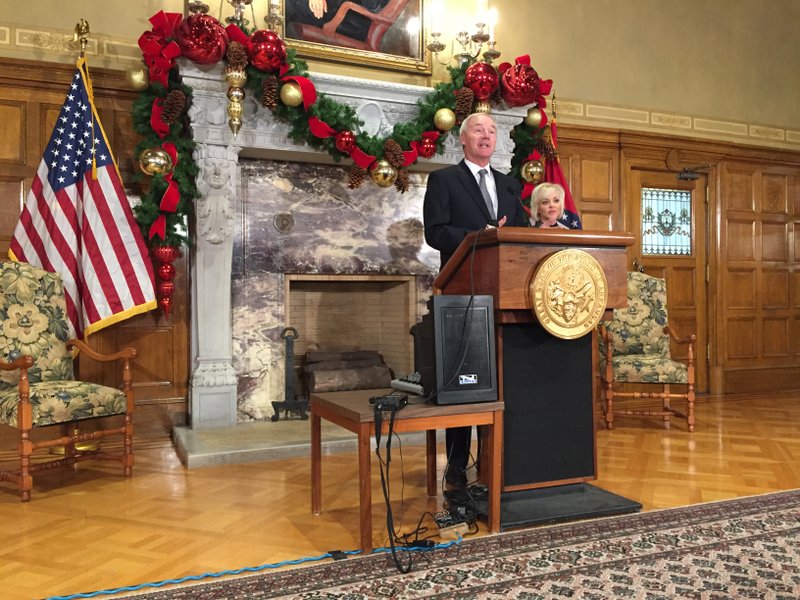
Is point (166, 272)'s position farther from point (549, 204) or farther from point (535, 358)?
point (535, 358)

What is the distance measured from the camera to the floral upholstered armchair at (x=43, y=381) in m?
3.31

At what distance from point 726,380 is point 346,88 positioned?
457 centimetres

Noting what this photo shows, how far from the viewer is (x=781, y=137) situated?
7125mm

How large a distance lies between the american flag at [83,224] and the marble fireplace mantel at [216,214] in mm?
439

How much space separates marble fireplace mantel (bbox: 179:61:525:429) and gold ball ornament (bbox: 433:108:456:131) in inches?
23.7

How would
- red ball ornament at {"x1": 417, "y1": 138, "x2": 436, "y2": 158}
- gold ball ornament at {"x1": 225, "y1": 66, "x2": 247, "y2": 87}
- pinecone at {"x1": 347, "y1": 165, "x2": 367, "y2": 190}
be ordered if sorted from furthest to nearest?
red ball ornament at {"x1": 417, "y1": 138, "x2": 436, "y2": 158}
pinecone at {"x1": 347, "y1": 165, "x2": 367, "y2": 190}
gold ball ornament at {"x1": 225, "y1": 66, "x2": 247, "y2": 87}

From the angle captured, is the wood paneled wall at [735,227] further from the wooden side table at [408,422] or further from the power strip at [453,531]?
the power strip at [453,531]

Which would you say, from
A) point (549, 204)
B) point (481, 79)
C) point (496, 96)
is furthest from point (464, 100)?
point (549, 204)

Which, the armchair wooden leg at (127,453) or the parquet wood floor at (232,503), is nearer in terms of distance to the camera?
the parquet wood floor at (232,503)

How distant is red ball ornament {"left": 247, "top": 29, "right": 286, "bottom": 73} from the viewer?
4.31 metres

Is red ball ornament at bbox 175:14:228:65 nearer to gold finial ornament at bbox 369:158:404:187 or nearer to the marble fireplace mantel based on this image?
the marble fireplace mantel

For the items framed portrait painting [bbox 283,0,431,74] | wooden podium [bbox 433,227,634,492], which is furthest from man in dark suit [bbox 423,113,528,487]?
framed portrait painting [bbox 283,0,431,74]

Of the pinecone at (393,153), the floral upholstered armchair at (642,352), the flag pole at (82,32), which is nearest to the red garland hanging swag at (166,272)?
the flag pole at (82,32)

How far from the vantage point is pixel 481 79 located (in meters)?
4.88
